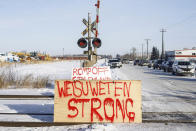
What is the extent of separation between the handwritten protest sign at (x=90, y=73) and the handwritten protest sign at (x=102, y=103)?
796 mm

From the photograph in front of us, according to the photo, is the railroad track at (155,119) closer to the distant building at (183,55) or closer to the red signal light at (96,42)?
the red signal light at (96,42)

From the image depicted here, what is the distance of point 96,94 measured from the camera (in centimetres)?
548

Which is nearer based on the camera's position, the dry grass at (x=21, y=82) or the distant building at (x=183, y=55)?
the dry grass at (x=21, y=82)

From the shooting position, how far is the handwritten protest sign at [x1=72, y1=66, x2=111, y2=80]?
6.23 m

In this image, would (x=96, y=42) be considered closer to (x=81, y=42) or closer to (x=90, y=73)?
(x=81, y=42)

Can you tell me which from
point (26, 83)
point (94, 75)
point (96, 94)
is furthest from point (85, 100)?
point (26, 83)

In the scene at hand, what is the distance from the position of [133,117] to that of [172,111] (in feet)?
7.78

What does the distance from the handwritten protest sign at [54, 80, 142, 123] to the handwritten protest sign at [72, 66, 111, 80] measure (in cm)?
80

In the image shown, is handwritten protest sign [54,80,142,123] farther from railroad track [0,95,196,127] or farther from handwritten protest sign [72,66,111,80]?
handwritten protest sign [72,66,111,80]

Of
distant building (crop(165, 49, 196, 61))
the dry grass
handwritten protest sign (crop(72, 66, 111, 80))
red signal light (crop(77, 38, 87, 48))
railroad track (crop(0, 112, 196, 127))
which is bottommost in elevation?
railroad track (crop(0, 112, 196, 127))

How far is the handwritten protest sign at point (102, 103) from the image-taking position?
5.43 m

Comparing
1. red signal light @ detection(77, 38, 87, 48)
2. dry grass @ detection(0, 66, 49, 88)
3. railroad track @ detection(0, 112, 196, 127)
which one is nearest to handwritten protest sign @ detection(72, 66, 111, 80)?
red signal light @ detection(77, 38, 87, 48)

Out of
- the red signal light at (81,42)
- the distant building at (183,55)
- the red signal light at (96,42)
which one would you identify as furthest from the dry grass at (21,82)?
the distant building at (183,55)

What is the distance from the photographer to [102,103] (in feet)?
Result: 17.9
